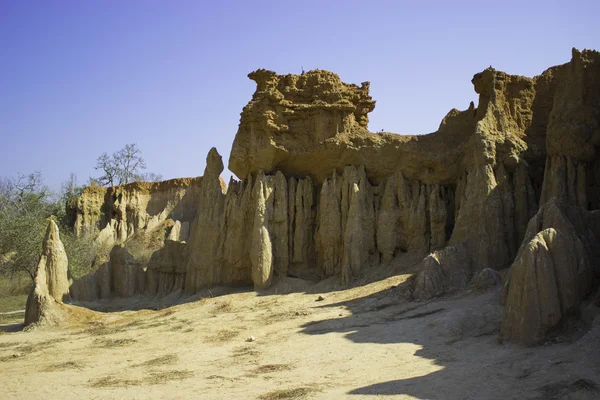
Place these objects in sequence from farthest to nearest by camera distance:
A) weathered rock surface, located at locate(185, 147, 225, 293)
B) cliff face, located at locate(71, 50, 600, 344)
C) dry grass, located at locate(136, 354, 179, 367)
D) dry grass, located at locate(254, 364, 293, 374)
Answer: weathered rock surface, located at locate(185, 147, 225, 293), cliff face, located at locate(71, 50, 600, 344), dry grass, located at locate(136, 354, 179, 367), dry grass, located at locate(254, 364, 293, 374)

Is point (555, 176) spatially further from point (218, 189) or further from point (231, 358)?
point (218, 189)

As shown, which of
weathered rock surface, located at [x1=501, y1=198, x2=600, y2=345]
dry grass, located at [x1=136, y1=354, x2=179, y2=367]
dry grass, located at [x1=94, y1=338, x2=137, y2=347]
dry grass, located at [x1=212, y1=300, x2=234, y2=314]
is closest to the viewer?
weathered rock surface, located at [x1=501, y1=198, x2=600, y2=345]

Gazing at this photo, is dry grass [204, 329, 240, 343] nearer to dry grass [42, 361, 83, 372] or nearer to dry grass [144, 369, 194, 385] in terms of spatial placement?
dry grass [144, 369, 194, 385]

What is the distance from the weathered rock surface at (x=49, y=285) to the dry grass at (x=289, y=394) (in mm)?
10965

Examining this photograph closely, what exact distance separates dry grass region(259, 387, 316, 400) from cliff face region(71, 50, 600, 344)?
18.8 feet

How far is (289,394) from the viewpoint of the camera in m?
9.66

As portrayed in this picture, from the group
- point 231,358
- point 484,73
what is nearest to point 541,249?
point 231,358

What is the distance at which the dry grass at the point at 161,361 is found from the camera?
12.7 m

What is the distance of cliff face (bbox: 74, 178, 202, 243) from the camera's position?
138 feet

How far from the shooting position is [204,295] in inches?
842

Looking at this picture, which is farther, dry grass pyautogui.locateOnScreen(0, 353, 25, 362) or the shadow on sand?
dry grass pyautogui.locateOnScreen(0, 353, 25, 362)

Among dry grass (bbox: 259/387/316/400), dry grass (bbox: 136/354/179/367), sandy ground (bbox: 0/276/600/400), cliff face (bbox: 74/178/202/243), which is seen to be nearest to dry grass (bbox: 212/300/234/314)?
sandy ground (bbox: 0/276/600/400)

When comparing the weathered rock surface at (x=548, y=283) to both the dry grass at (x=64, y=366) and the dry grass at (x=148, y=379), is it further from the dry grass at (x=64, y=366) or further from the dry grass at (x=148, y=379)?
the dry grass at (x=64, y=366)

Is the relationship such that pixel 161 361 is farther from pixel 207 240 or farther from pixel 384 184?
pixel 384 184
